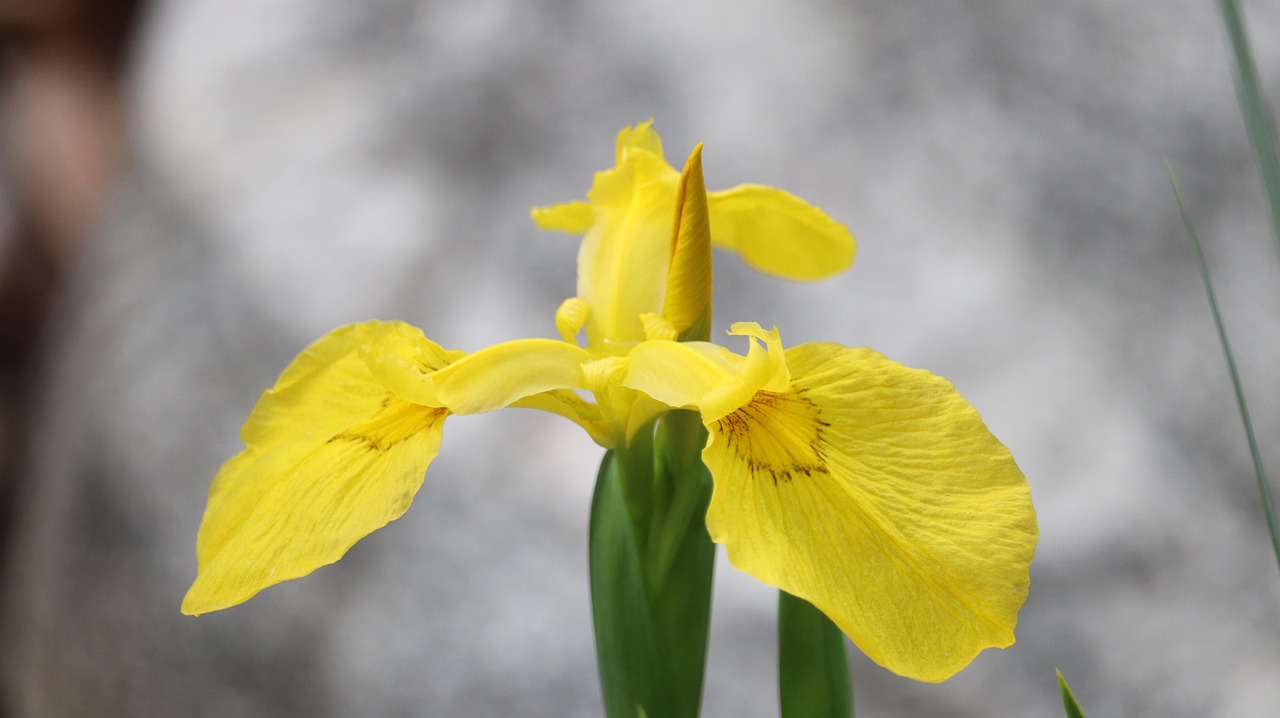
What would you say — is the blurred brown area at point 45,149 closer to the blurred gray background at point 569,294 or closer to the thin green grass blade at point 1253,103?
the blurred gray background at point 569,294

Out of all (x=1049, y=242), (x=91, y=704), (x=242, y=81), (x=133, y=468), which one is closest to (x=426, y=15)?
(x=242, y=81)

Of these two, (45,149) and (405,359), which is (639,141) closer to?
(405,359)

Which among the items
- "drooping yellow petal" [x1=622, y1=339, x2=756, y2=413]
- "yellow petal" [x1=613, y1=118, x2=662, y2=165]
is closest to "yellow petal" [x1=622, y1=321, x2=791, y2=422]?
"drooping yellow petal" [x1=622, y1=339, x2=756, y2=413]

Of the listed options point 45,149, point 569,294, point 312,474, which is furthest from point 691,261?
point 45,149

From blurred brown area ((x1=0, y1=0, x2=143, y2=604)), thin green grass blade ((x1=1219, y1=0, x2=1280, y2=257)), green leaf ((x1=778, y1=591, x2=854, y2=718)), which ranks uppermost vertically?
blurred brown area ((x1=0, y1=0, x2=143, y2=604))

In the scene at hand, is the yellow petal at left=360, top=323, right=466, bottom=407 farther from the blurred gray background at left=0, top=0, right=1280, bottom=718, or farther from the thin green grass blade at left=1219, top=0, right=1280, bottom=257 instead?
the blurred gray background at left=0, top=0, right=1280, bottom=718

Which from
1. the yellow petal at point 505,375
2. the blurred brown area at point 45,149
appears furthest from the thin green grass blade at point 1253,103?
the blurred brown area at point 45,149

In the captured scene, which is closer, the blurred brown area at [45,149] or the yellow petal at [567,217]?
the yellow petal at [567,217]
